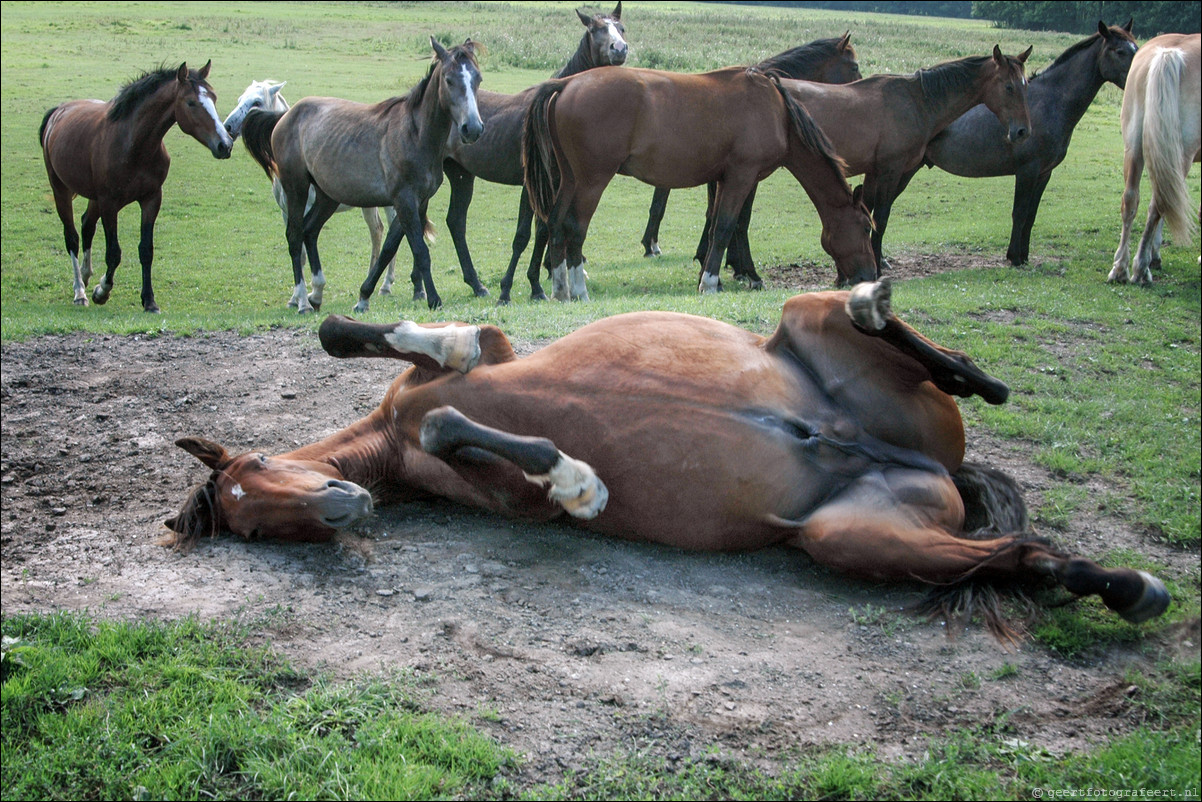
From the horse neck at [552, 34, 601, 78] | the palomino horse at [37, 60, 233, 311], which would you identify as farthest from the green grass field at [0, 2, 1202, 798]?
the horse neck at [552, 34, 601, 78]

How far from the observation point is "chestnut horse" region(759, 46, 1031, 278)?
409 inches

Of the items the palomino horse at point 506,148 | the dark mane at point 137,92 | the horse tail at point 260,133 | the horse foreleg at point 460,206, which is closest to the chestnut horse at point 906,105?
the palomino horse at point 506,148

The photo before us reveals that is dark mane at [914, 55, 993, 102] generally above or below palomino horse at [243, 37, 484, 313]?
above

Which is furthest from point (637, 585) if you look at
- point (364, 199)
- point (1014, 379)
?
point (364, 199)

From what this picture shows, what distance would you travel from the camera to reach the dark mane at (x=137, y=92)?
11.2 metres

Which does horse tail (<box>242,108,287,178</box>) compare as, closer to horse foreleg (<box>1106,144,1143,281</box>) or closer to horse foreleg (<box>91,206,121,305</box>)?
horse foreleg (<box>91,206,121,305</box>)

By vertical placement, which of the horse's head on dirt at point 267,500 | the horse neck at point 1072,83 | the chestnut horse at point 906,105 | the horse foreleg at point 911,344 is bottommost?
the horse's head on dirt at point 267,500

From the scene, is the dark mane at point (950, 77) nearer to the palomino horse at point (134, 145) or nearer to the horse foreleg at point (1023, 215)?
the horse foreleg at point (1023, 215)

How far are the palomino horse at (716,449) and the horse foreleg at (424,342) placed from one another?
1 cm

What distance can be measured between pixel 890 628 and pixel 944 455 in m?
0.89

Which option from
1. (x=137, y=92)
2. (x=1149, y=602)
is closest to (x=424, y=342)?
(x=1149, y=602)

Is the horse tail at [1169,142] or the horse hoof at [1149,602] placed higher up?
the horse tail at [1169,142]

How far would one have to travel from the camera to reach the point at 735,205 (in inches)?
377

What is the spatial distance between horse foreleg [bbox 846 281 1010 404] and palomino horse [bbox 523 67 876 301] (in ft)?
18.2
